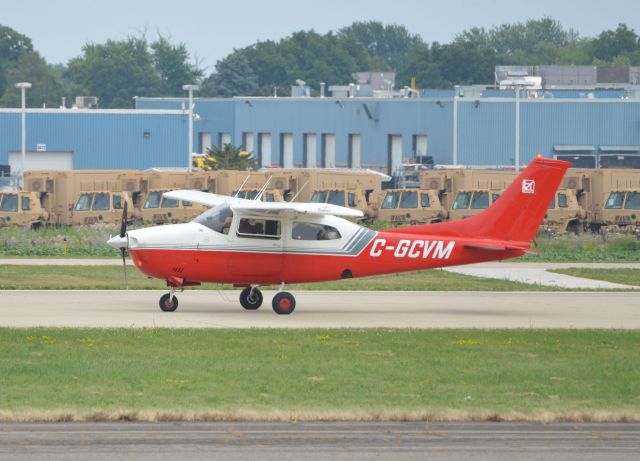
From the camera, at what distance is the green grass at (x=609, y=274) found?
3350cm

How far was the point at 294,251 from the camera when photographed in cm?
2497

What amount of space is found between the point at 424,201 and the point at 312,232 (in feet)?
82.9

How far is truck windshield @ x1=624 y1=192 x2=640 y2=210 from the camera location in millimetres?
48750

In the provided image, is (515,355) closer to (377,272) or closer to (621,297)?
(377,272)

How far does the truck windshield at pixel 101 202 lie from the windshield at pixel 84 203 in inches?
7.9

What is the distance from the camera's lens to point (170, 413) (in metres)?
14.9

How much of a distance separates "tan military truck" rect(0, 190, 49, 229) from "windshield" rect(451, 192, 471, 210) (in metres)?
14.7

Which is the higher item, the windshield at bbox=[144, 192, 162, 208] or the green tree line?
the green tree line

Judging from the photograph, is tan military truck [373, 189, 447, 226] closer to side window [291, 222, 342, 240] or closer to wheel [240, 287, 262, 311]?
wheel [240, 287, 262, 311]

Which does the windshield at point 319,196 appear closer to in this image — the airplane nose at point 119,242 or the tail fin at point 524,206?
the tail fin at point 524,206

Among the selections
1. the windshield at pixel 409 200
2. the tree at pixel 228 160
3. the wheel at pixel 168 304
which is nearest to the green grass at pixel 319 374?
the wheel at pixel 168 304

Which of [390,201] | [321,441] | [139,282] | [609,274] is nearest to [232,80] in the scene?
[390,201]

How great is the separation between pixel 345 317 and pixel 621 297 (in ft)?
23.8

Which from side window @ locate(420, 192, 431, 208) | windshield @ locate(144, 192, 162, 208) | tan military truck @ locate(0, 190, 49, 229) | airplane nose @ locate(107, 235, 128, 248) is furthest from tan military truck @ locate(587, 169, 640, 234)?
airplane nose @ locate(107, 235, 128, 248)
